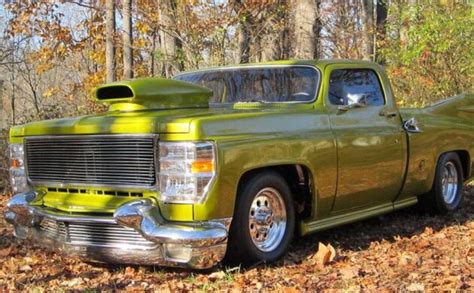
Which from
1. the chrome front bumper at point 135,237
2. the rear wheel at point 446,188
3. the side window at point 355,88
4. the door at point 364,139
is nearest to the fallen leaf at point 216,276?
the chrome front bumper at point 135,237

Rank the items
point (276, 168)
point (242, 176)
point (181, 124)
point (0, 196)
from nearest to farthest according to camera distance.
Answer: point (181, 124)
point (242, 176)
point (276, 168)
point (0, 196)

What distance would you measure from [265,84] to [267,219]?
4.89ft

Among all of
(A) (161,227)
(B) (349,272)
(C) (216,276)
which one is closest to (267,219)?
(C) (216,276)

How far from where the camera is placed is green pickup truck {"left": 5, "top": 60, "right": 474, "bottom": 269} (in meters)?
4.69

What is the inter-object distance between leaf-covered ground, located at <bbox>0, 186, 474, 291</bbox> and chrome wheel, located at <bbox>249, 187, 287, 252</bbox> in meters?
0.20

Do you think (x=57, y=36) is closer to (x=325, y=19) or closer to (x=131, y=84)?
(x=325, y=19)

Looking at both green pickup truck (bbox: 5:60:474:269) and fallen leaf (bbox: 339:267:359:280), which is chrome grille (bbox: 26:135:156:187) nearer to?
green pickup truck (bbox: 5:60:474:269)

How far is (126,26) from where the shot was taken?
51.6 ft

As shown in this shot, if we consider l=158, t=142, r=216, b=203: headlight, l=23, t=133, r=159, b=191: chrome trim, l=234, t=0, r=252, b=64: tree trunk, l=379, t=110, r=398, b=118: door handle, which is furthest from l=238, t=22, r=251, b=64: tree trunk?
l=158, t=142, r=216, b=203: headlight

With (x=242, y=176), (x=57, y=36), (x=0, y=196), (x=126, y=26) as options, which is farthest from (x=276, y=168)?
(x=57, y=36)

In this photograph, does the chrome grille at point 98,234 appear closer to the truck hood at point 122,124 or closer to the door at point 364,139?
the truck hood at point 122,124

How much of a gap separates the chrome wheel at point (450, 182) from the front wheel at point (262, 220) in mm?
3180

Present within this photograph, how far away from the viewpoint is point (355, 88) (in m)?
6.60

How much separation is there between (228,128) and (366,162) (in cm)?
188
